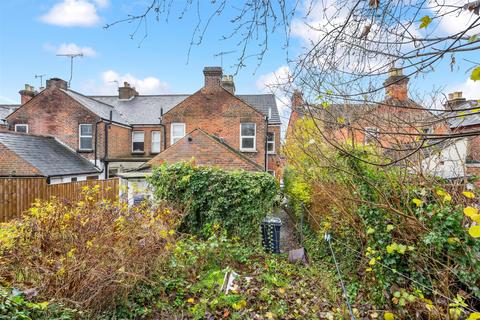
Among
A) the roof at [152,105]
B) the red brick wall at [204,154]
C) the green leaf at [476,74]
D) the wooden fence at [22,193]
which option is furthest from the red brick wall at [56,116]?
the green leaf at [476,74]

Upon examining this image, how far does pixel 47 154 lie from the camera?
45.2 feet

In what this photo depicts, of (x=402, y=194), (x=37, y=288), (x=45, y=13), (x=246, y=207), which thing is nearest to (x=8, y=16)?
(x=45, y=13)

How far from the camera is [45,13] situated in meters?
3.79

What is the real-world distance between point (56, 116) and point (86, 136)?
89.2 inches

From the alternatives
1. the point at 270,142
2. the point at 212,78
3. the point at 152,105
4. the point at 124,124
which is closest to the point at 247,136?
the point at 270,142

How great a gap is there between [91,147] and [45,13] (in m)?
14.2

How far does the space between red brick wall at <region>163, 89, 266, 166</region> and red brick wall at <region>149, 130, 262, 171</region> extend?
205 inches

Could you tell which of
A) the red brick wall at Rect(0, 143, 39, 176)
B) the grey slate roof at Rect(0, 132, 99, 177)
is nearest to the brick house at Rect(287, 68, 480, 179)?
the red brick wall at Rect(0, 143, 39, 176)

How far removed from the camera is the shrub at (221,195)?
713 cm

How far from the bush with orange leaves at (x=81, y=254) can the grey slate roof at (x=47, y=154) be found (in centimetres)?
960

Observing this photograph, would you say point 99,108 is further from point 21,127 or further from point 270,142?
point 270,142

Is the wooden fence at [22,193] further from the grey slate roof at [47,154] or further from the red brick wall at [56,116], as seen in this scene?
the red brick wall at [56,116]

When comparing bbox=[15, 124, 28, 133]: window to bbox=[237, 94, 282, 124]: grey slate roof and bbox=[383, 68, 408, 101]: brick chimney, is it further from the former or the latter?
bbox=[383, 68, 408, 101]: brick chimney

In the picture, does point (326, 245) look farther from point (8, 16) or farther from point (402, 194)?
point (8, 16)
